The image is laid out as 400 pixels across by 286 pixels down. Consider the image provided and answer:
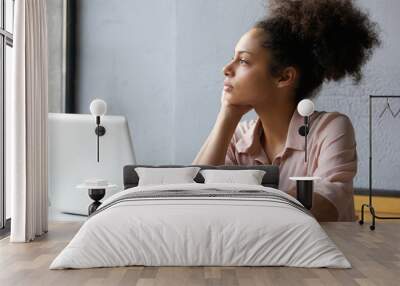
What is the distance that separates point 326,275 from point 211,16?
11.2 ft

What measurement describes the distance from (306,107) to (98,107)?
211cm

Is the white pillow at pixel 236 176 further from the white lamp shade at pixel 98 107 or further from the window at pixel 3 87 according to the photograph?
the window at pixel 3 87

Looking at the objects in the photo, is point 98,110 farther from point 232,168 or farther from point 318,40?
point 318,40

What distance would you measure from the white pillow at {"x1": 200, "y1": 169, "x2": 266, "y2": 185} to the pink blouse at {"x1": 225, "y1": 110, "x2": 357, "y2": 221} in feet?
0.95

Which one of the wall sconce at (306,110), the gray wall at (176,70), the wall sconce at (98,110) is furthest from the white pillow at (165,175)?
the wall sconce at (306,110)

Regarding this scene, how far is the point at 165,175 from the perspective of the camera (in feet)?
19.7

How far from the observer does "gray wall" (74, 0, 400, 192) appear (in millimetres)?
6117

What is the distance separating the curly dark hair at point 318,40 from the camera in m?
6.01

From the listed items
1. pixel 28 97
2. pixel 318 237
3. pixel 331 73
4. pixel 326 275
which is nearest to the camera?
pixel 326 275

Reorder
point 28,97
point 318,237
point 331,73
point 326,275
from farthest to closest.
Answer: point 331,73 → point 28,97 → point 318,237 → point 326,275

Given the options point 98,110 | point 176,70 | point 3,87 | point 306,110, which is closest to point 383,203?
point 306,110

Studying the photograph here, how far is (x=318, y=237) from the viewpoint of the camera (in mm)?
4020

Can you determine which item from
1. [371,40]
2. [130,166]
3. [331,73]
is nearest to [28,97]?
[130,166]

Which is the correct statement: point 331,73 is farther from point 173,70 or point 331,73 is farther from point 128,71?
point 128,71
